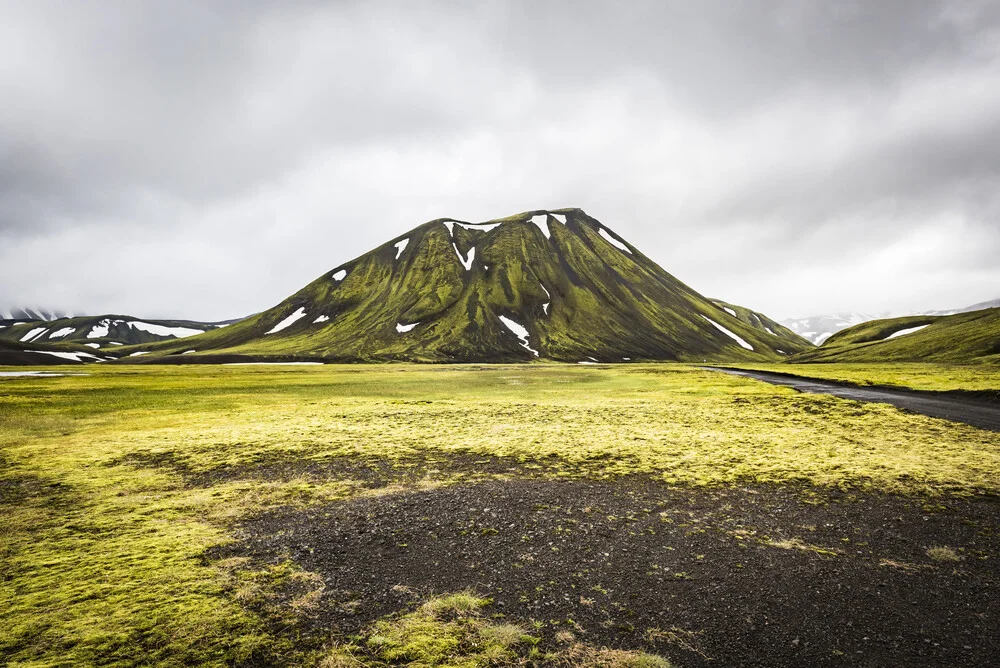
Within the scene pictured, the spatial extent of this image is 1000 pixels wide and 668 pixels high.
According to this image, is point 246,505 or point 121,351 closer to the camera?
point 246,505

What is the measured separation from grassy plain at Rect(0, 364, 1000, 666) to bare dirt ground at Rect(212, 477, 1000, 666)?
3.32 ft

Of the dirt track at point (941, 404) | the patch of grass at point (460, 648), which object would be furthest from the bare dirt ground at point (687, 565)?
the dirt track at point (941, 404)

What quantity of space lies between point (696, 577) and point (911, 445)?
22009 mm

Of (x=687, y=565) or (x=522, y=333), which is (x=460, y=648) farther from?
(x=522, y=333)

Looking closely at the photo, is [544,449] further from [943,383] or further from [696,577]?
[943,383]

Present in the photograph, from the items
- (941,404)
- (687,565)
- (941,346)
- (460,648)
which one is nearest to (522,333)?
(941,346)

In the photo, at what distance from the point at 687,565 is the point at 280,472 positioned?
1746 cm

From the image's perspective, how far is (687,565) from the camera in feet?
36.7

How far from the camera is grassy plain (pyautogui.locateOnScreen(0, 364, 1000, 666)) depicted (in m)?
8.11

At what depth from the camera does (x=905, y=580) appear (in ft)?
33.9

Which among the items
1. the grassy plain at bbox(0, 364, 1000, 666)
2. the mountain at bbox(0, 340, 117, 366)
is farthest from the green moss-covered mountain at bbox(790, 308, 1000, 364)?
the mountain at bbox(0, 340, 117, 366)

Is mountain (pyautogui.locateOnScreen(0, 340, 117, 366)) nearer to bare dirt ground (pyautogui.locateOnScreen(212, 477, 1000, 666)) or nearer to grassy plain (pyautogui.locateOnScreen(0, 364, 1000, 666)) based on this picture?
grassy plain (pyautogui.locateOnScreen(0, 364, 1000, 666))

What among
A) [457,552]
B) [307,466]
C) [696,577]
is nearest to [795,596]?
[696,577]

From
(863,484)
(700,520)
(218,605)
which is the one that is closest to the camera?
(218,605)
